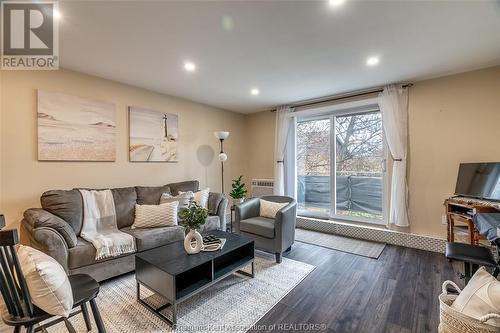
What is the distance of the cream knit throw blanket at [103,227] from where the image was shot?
232 cm

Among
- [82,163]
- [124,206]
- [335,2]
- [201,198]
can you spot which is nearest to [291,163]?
[201,198]

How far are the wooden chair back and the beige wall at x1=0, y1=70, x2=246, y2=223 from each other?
6.05 feet

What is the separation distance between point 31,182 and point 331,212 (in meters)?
4.52

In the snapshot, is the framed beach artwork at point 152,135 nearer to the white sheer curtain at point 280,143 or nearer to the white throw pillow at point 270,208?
the white throw pillow at point 270,208

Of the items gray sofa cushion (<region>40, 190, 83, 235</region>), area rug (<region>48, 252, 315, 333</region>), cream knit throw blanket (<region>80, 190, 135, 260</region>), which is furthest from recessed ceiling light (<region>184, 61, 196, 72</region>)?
area rug (<region>48, 252, 315, 333</region>)

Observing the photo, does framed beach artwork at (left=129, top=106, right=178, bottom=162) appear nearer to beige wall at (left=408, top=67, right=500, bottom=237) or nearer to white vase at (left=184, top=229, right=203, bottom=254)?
white vase at (left=184, top=229, right=203, bottom=254)

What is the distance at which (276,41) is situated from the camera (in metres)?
2.28

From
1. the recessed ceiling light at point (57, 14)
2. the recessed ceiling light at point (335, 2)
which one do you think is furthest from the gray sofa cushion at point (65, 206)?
the recessed ceiling light at point (335, 2)

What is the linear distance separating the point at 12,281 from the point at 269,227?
230cm

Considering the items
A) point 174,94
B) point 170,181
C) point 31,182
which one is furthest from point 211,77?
point 31,182

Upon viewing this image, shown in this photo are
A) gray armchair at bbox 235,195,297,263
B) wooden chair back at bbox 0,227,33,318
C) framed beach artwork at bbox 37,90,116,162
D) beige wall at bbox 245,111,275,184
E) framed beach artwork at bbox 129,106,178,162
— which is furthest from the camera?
beige wall at bbox 245,111,275,184

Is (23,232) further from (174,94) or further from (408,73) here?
(408,73)

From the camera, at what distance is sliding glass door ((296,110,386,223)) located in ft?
12.8

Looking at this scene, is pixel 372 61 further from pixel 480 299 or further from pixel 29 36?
pixel 29 36
